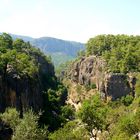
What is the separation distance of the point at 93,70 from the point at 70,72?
2705 cm

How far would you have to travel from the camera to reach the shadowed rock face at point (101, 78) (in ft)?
392

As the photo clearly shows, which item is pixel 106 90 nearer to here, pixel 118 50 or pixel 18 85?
pixel 118 50

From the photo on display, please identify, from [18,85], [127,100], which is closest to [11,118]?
[18,85]

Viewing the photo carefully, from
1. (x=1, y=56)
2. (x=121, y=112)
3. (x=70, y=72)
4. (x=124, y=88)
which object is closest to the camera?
(x=1, y=56)

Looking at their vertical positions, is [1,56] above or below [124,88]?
above

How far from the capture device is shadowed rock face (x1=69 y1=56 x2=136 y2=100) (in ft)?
392

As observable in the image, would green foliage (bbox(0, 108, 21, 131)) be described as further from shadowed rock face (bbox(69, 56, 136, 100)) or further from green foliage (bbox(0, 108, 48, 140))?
shadowed rock face (bbox(69, 56, 136, 100))

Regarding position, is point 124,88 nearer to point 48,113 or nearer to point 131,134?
point 48,113

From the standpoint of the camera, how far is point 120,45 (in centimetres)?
14888

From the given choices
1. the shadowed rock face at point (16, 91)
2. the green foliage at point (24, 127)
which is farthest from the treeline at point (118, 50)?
the green foliage at point (24, 127)

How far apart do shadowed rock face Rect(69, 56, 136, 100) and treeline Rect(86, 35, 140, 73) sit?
3.92 meters

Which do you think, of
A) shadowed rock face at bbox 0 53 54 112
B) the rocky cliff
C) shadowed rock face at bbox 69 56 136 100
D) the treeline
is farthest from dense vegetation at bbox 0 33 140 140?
shadowed rock face at bbox 69 56 136 100

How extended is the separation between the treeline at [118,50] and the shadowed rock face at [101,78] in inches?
154

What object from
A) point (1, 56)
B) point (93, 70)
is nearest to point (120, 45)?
point (93, 70)
